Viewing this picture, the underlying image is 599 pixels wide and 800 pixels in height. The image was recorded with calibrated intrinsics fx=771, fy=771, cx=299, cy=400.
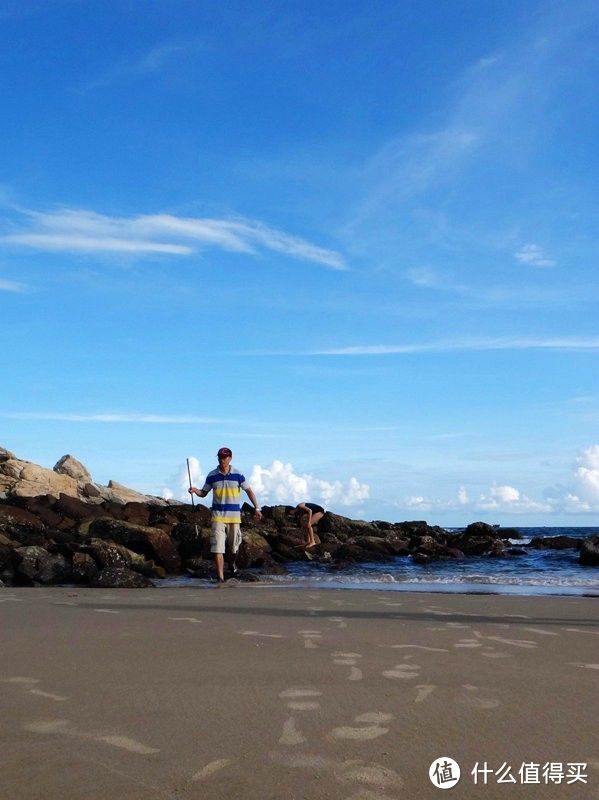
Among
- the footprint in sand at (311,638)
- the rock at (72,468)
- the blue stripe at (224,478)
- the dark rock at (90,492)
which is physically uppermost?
the rock at (72,468)

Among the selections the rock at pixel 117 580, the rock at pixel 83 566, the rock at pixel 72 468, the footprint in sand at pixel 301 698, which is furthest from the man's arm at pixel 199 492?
the rock at pixel 72 468

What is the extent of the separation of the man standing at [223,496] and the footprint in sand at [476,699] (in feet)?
23.9

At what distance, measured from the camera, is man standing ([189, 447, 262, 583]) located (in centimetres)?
1109

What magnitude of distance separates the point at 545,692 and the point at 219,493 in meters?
7.70

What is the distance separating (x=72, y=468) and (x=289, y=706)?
134 feet

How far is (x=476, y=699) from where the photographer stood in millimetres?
3697

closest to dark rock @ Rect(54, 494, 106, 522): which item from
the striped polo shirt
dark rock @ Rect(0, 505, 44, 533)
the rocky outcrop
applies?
dark rock @ Rect(0, 505, 44, 533)

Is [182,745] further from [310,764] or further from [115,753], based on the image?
[310,764]

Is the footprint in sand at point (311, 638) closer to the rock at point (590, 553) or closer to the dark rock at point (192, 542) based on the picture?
the dark rock at point (192, 542)

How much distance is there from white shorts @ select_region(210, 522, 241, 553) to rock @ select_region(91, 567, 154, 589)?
42.8 inches

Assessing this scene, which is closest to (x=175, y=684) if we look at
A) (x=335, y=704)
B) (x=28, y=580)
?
(x=335, y=704)

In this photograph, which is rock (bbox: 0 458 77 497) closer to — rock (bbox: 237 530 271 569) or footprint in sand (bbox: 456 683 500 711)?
rock (bbox: 237 530 271 569)

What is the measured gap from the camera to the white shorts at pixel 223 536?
11219 millimetres

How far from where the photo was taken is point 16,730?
3.13 metres
